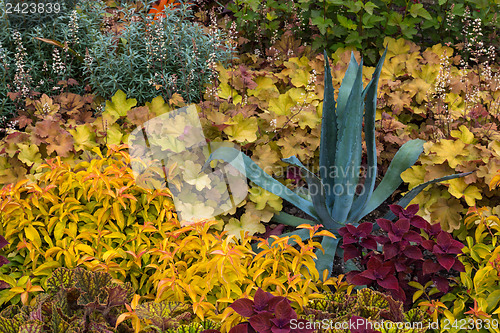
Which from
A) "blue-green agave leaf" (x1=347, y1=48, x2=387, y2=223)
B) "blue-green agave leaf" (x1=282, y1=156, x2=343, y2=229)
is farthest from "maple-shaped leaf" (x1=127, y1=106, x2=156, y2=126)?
"blue-green agave leaf" (x1=347, y1=48, x2=387, y2=223)

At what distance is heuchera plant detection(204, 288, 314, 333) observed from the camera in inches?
59.1

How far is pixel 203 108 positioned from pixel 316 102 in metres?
0.82

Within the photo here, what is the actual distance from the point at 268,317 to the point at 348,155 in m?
0.91

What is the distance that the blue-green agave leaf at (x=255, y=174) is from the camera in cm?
213

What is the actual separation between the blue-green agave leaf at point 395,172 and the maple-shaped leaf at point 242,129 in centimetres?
76

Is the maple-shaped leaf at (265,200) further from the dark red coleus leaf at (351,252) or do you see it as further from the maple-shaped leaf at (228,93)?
the maple-shaped leaf at (228,93)

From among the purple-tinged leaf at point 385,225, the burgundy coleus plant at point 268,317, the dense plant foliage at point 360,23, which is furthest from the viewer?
the dense plant foliage at point 360,23

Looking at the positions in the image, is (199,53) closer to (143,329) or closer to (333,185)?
(333,185)

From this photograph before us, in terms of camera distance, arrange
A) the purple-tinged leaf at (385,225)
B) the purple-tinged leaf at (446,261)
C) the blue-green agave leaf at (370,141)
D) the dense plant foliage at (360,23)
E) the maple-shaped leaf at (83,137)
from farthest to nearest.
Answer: the dense plant foliage at (360,23)
the maple-shaped leaf at (83,137)
the blue-green agave leaf at (370,141)
the purple-tinged leaf at (385,225)
the purple-tinged leaf at (446,261)

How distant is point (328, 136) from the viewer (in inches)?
83.7

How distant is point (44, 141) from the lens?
8.14ft

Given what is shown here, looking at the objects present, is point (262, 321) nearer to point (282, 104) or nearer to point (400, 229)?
point (400, 229)

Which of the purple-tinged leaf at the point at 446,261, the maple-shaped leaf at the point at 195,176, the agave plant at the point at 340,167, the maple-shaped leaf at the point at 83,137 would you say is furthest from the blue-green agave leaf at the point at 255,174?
the maple-shaped leaf at the point at 83,137

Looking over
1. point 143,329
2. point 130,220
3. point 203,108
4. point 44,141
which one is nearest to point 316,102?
point 203,108
